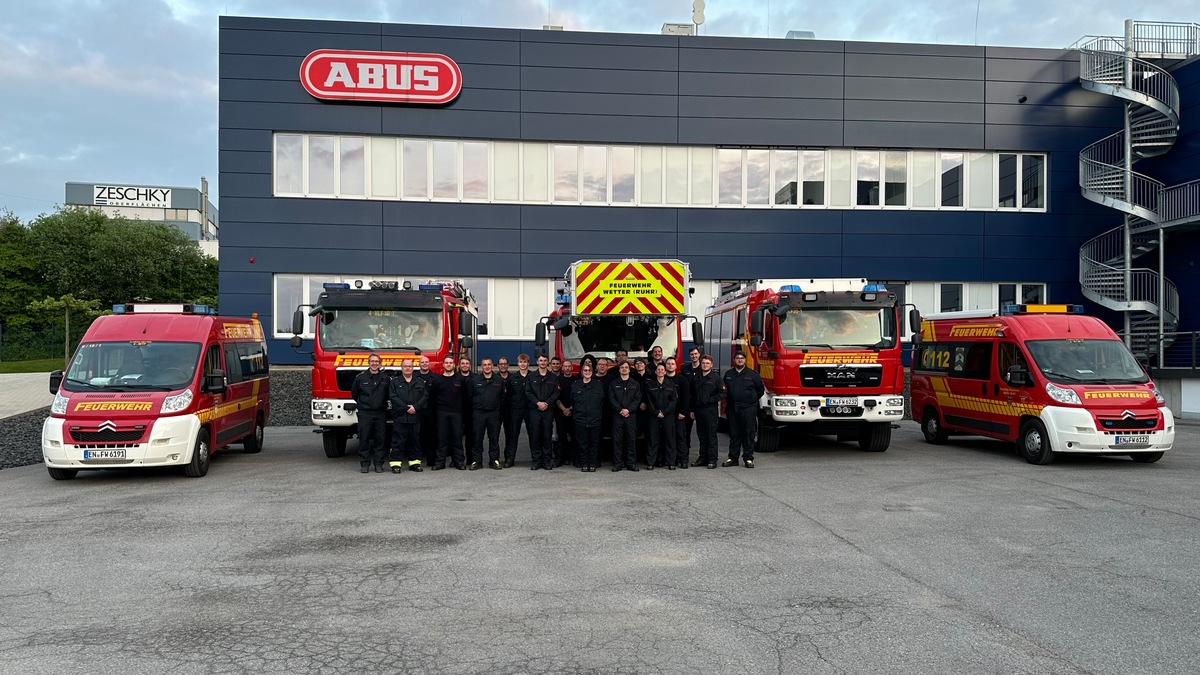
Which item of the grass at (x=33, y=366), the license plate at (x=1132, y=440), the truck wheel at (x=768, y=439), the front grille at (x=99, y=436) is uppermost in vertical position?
the grass at (x=33, y=366)

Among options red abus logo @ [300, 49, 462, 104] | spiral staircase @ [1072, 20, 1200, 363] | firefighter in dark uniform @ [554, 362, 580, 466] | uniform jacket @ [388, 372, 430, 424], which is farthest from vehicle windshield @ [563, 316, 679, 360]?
spiral staircase @ [1072, 20, 1200, 363]

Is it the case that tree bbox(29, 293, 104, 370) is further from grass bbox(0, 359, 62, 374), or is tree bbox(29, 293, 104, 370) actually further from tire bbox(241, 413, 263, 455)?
tire bbox(241, 413, 263, 455)

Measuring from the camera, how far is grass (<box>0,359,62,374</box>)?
117 ft

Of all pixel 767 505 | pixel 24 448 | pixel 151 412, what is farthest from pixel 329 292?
pixel 767 505

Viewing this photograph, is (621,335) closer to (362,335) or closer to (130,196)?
(362,335)

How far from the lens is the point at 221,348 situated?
43.4 ft

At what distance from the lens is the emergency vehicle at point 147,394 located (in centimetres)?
1116

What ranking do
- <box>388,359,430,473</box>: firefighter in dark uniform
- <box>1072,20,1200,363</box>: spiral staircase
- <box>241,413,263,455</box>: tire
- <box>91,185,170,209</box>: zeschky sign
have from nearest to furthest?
<box>388,359,430,473</box>: firefighter in dark uniform, <box>241,413,263,455</box>: tire, <box>1072,20,1200,363</box>: spiral staircase, <box>91,185,170,209</box>: zeschky sign

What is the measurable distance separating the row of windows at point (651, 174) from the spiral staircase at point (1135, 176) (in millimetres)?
2134

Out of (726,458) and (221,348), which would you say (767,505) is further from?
(221,348)

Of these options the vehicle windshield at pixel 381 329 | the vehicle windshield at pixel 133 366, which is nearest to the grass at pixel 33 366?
the vehicle windshield at pixel 133 366

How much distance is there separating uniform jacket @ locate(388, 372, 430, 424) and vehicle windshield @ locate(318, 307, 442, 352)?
1341 millimetres

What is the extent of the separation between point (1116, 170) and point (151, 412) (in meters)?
27.1

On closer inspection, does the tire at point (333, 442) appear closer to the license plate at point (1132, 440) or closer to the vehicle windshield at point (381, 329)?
the vehicle windshield at point (381, 329)
